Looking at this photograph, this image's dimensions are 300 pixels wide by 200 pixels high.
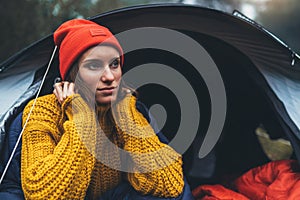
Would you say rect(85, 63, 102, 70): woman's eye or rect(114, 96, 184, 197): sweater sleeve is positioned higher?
rect(85, 63, 102, 70): woman's eye

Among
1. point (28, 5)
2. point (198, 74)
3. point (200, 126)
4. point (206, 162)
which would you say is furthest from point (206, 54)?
point (28, 5)

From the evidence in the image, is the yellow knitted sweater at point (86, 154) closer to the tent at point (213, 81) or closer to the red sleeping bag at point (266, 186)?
the tent at point (213, 81)

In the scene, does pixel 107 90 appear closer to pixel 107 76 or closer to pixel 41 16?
pixel 107 76

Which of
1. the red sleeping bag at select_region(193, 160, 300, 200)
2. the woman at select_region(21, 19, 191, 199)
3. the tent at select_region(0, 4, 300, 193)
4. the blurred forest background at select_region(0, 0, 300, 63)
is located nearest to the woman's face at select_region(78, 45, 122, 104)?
the woman at select_region(21, 19, 191, 199)

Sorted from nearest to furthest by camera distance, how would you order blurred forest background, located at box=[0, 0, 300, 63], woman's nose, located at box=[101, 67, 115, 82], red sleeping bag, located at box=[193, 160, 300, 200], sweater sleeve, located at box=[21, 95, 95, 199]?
sweater sleeve, located at box=[21, 95, 95, 199]
woman's nose, located at box=[101, 67, 115, 82]
red sleeping bag, located at box=[193, 160, 300, 200]
blurred forest background, located at box=[0, 0, 300, 63]

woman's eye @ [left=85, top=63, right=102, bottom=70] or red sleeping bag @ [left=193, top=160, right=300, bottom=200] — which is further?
red sleeping bag @ [left=193, top=160, right=300, bottom=200]

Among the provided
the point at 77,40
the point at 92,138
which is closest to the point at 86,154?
the point at 92,138

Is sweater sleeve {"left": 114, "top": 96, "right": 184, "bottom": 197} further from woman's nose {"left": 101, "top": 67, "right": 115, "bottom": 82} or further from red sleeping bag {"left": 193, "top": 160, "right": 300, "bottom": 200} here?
red sleeping bag {"left": 193, "top": 160, "right": 300, "bottom": 200}

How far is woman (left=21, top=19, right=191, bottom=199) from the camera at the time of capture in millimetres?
1207

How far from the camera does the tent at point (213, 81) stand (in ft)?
5.17

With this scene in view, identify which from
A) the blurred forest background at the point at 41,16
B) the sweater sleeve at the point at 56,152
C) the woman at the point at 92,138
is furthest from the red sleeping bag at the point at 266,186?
the blurred forest background at the point at 41,16

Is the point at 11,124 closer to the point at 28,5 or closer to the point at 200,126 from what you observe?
the point at 200,126

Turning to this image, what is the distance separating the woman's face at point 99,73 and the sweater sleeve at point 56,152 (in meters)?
0.06

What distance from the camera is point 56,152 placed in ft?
3.97
